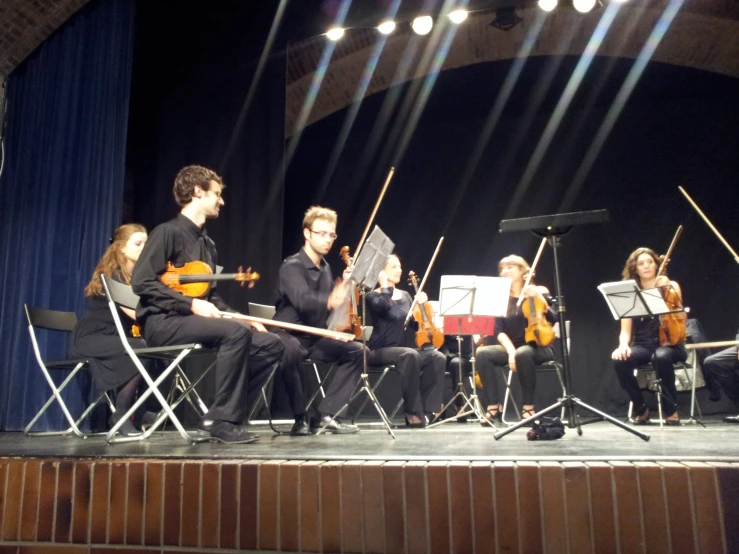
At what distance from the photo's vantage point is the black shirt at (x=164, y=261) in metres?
2.54

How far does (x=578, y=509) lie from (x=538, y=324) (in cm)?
297

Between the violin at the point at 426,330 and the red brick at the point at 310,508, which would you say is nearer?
the red brick at the point at 310,508

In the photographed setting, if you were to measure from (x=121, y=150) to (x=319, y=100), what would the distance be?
8.91 ft

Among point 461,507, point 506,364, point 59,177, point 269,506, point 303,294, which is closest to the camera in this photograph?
point 461,507

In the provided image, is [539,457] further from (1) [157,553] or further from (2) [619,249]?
(2) [619,249]

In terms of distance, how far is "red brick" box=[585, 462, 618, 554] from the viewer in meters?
1.52

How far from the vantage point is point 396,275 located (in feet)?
15.9

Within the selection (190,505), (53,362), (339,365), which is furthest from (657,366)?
(53,362)

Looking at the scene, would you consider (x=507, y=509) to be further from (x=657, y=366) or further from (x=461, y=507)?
(x=657, y=366)

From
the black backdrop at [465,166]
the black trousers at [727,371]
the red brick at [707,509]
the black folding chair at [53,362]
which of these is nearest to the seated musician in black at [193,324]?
the black folding chair at [53,362]

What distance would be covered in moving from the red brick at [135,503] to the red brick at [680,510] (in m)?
1.47

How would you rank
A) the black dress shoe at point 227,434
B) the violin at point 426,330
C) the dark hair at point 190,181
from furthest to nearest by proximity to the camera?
the violin at point 426,330, the dark hair at point 190,181, the black dress shoe at point 227,434

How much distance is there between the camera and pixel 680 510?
1502mm

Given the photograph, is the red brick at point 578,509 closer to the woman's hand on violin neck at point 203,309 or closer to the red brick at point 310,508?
the red brick at point 310,508
